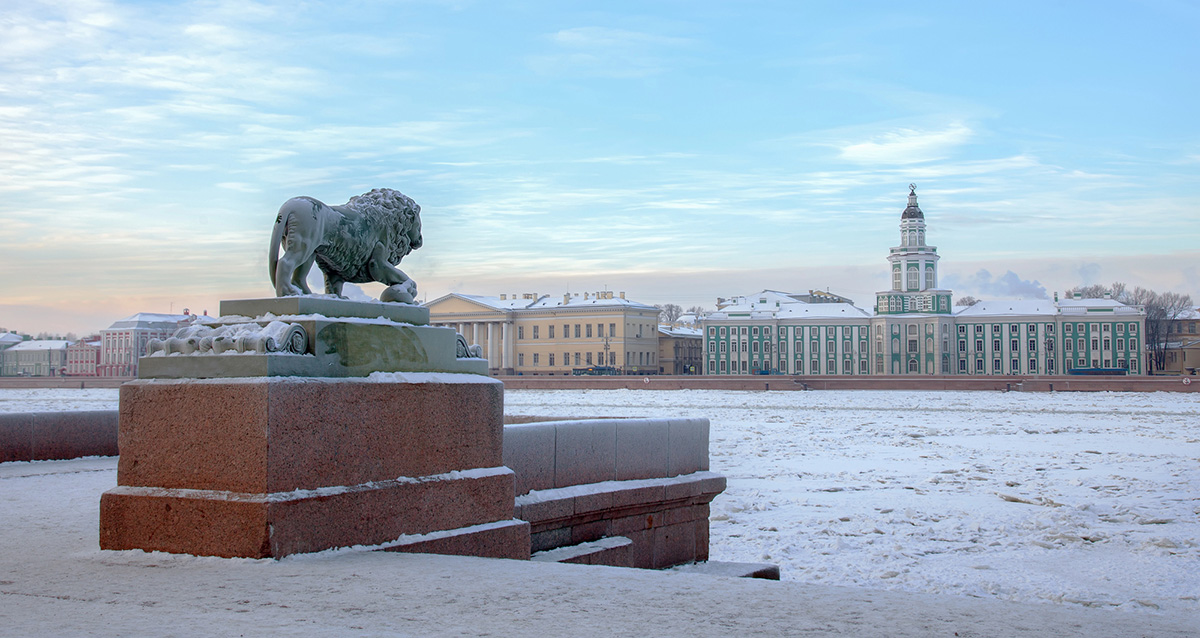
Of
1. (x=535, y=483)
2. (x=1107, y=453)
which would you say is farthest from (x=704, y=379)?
(x=535, y=483)

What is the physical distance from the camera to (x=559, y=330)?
102 meters

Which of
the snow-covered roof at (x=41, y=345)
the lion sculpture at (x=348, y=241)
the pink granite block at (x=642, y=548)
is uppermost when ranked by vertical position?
the snow-covered roof at (x=41, y=345)

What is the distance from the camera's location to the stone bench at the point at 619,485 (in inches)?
245

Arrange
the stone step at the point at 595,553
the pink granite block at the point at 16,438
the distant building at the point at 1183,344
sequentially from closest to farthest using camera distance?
1. the stone step at the point at 595,553
2. the pink granite block at the point at 16,438
3. the distant building at the point at 1183,344

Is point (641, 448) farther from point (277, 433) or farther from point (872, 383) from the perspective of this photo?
point (872, 383)

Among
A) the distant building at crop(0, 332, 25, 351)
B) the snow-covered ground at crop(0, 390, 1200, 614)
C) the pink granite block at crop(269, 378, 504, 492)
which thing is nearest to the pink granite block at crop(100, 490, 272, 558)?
the pink granite block at crop(269, 378, 504, 492)

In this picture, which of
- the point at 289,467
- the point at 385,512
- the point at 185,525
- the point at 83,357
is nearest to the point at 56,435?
the point at 185,525

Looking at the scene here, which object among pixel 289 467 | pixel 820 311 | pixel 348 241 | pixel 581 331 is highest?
pixel 820 311

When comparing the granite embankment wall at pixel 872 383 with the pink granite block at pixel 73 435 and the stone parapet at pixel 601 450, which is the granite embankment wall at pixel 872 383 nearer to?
the stone parapet at pixel 601 450

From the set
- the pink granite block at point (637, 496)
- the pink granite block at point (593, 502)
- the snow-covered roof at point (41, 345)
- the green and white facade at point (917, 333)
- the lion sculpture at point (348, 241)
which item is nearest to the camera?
the lion sculpture at point (348, 241)

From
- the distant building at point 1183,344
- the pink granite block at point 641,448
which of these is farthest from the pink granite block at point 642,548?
the distant building at point 1183,344

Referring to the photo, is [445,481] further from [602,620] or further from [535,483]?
[602,620]

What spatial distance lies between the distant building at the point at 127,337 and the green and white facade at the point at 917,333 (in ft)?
170

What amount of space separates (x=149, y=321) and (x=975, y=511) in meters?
101
